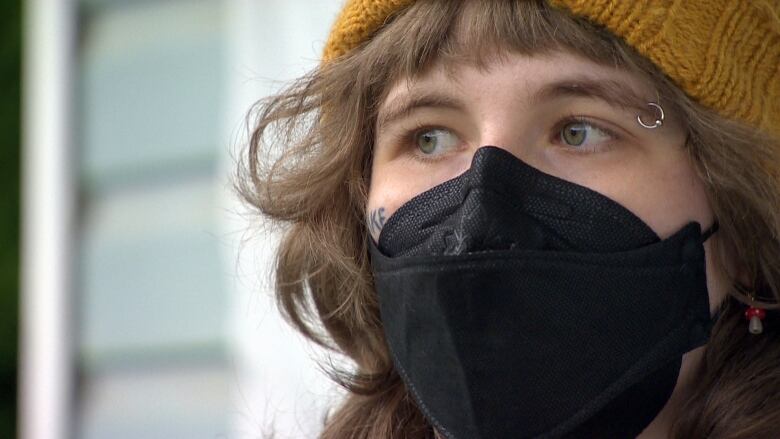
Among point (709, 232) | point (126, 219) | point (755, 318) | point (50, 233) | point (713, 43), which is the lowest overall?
point (50, 233)

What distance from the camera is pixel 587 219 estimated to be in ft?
5.75

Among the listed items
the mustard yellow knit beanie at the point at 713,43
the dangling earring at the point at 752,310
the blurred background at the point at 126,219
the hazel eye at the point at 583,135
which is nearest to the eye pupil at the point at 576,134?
the hazel eye at the point at 583,135

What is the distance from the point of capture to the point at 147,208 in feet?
13.3

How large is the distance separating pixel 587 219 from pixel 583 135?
0.15 meters

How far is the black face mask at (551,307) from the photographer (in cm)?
173

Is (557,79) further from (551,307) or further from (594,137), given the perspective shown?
(551,307)

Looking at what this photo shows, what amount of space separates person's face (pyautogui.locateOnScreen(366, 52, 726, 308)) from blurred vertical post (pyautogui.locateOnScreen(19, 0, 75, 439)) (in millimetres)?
2679

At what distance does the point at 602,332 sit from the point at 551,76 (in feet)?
1.34

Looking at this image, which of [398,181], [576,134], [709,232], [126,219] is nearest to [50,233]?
[126,219]

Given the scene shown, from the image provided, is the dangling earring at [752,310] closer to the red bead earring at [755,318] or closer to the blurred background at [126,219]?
the red bead earring at [755,318]

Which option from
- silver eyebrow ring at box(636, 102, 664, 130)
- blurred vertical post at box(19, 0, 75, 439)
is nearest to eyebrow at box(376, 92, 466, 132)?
silver eyebrow ring at box(636, 102, 664, 130)

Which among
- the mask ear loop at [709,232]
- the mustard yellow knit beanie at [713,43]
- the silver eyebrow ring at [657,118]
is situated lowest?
the mask ear loop at [709,232]

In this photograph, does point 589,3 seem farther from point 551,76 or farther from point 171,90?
point 171,90

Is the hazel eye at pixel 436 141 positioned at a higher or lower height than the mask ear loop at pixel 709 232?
higher
